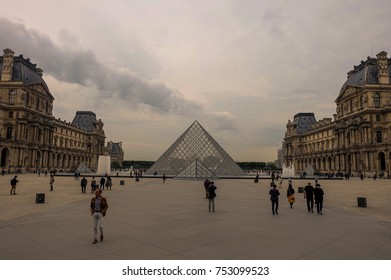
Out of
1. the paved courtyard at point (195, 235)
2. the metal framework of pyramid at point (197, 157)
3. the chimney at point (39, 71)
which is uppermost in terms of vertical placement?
the chimney at point (39, 71)

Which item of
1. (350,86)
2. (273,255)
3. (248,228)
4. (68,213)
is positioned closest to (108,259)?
(273,255)

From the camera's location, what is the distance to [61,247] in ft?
19.5

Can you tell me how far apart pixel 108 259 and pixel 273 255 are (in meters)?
3.21

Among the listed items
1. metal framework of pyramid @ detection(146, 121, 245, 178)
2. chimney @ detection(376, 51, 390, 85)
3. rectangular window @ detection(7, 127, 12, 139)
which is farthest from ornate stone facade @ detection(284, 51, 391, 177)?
rectangular window @ detection(7, 127, 12, 139)

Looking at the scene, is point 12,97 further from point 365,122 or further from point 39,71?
point 365,122

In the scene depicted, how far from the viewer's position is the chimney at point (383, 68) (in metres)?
55.5

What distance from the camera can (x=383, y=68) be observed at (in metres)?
55.7

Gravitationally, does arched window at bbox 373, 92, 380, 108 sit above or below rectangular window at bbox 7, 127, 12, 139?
above

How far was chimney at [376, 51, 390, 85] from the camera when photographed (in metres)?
55.5

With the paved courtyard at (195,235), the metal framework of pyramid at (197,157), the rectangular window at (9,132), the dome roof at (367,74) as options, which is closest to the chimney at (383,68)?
the dome roof at (367,74)

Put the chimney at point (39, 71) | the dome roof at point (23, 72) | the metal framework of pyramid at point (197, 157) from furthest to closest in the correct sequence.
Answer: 1. the chimney at point (39, 71)
2. the dome roof at point (23, 72)
3. the metal framework of pyramid at point (197, 157)

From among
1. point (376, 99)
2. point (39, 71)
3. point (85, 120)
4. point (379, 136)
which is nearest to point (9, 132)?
point (39, 71)

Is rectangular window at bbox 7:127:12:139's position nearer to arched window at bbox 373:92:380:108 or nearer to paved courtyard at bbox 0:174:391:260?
paved courtyard at bbox 0:174:391:260

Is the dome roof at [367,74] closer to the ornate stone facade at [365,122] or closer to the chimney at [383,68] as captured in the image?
the ornate stone facade at [365,122]
